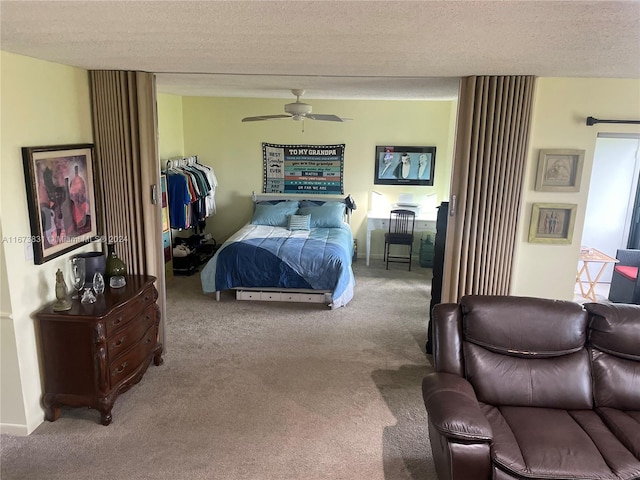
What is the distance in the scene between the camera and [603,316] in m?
2.82

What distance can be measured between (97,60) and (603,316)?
3.55m

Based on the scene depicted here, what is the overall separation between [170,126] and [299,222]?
2368 mm

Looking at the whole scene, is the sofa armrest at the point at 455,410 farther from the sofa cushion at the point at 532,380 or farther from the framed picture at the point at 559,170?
the framed picture at the point at 559,170

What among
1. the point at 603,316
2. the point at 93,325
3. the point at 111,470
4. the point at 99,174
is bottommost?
the point at 111,470

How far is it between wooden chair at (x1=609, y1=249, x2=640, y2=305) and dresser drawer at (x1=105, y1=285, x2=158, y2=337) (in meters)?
4.94

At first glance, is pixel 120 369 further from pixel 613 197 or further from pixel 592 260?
pixel 613 197

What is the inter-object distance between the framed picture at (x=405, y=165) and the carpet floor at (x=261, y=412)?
2.76m

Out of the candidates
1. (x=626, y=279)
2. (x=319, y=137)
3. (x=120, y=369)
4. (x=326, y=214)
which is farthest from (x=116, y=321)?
(x=626, y=279)

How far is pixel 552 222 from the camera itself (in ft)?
Answer: 12.2

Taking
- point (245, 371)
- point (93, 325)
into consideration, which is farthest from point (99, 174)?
point (245, 371)

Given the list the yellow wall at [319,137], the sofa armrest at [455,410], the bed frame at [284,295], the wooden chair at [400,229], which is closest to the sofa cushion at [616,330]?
the sofa armrest at [455,410]

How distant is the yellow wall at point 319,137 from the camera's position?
7.08m

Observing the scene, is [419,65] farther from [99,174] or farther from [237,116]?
[237,116]

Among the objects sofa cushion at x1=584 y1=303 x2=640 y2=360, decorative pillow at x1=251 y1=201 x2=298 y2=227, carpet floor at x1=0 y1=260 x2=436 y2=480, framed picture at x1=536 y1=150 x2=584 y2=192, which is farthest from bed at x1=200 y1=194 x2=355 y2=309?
sofa cushion at x1=584 y1=303 x2=640 y2=360
